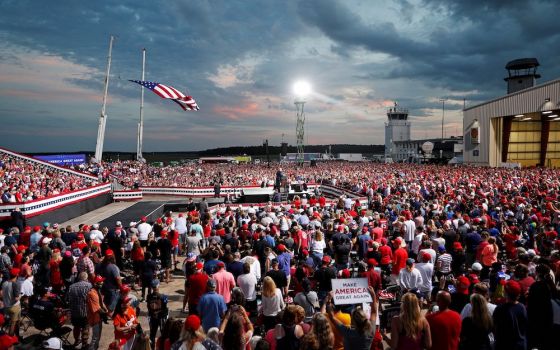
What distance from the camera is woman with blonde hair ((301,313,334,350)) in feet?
13.3

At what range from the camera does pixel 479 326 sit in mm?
4734

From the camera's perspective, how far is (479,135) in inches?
1706

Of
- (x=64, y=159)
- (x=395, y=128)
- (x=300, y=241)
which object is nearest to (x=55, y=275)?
(x=300, y=241)

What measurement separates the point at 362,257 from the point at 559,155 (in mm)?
53681

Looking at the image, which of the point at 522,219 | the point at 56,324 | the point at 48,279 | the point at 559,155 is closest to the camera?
the point at 56,324

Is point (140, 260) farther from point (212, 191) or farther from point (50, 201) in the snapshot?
point (212, 191)

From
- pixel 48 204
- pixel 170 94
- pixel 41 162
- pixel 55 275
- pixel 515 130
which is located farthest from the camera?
pixel 515 130

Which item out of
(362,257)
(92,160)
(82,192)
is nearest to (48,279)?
(362,257)

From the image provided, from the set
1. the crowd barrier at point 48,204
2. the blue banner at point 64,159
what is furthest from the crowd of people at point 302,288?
the blue banner at point 64,159

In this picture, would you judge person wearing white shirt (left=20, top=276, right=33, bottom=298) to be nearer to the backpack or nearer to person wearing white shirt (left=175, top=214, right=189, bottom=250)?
the backpack

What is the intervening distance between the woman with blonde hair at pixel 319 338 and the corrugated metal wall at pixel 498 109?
130 ft

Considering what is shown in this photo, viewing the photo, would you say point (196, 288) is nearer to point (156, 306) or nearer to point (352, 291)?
point (156, 306)

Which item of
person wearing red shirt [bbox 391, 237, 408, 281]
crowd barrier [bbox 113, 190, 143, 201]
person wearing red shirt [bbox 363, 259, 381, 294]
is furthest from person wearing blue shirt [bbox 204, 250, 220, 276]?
crowd barrier [bbox 113, 190, 143, 201]

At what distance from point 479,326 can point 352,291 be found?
1.80m
